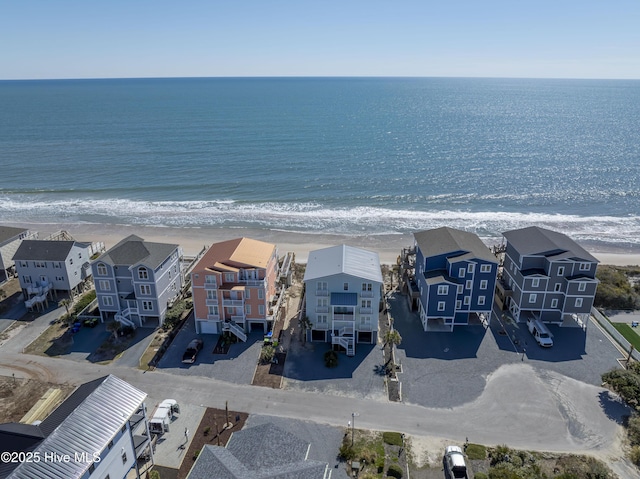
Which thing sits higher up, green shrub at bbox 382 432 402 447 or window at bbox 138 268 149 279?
window at bbox 138 268 149 279

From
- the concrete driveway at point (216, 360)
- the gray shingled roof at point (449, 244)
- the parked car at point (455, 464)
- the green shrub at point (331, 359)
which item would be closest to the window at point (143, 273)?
the concrete driveway at point (216, 360)

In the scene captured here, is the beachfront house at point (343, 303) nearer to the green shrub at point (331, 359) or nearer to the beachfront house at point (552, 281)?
the green shrub at point (331, 359)

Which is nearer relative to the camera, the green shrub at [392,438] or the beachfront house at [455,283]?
the green shrub at [392,438]

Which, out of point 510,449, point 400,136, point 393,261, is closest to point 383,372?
point 510,449

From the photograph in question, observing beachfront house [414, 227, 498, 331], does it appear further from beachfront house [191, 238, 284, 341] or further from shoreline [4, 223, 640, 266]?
shoreline [4, 223, 640, 266]

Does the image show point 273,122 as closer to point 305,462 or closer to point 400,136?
point 400,136

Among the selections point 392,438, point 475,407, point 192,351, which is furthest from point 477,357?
A: point 192,351

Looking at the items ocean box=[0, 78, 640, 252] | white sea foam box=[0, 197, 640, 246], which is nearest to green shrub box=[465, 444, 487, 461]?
ocean box=[0, 78, 640, 252]
